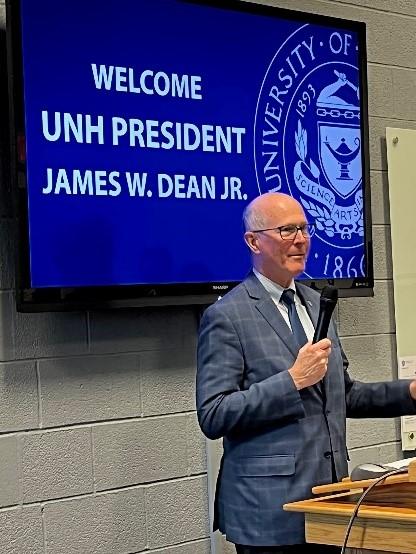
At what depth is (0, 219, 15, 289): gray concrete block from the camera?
9.00 ft

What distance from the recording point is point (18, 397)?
277 cm

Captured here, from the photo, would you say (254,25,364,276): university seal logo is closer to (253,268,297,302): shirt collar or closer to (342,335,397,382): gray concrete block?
(342,335,397,382): gray concrete block

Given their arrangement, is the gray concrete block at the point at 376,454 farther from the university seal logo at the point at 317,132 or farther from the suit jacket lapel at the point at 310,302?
the suit jacket lapel at the point at 310,302

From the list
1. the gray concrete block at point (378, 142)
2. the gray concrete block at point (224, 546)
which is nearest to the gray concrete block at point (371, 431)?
the gray concrete block at point (224, 546)

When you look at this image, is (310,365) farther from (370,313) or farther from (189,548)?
(370,313)

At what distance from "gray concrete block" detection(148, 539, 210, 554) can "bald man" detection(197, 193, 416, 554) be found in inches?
24.1

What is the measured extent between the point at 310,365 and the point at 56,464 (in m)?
0.86

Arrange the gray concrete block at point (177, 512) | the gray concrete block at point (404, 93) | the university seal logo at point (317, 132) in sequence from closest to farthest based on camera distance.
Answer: the gray concrete block at point (177, 512) < the university seal logo at point (317, 132) < the gray concrete block at point (404, 93)

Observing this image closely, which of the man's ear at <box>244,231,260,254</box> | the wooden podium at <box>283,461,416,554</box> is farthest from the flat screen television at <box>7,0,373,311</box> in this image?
the wooden podium at <box>283,461,416,554</box>

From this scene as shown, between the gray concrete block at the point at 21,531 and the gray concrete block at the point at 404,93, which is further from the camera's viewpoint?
the gray concrete block at the point at 404,93

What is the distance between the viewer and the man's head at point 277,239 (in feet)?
8.32

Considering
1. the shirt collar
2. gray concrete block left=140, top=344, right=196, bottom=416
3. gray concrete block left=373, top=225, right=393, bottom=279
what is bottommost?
gray concrete block left=140, top=344, right=196, bottom=416

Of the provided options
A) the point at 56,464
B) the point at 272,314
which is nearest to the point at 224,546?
the point at 56,464

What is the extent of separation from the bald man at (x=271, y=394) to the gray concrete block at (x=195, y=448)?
63cm
